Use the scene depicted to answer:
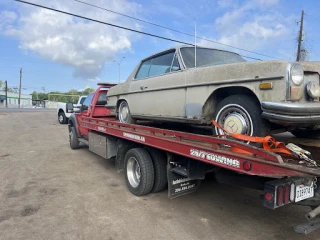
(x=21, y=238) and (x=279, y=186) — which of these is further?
(x=21, y=238)

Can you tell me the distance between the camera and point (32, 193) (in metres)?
4.42

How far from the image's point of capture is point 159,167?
4.12m

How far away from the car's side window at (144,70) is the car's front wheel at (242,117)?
6.98ft

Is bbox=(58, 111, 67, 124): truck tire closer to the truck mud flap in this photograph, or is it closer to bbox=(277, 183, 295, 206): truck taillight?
the truck mud flap

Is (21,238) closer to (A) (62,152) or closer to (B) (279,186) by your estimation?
(B) (279,186)

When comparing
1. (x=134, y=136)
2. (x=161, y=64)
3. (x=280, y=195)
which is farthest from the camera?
(x=161, y=64)

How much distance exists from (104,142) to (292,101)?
13.5 feet

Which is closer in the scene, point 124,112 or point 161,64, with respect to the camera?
point 161,64

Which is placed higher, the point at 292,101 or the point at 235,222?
the point at 292,101

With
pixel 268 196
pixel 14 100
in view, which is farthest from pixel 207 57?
pixel 14 100

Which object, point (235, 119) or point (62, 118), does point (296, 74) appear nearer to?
point (235, 119)

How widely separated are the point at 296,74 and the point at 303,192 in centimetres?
118

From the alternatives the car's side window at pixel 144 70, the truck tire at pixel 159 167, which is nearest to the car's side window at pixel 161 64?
the car's side window at pixel 144 70

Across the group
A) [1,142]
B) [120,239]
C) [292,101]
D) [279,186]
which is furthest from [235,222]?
[1,142]
